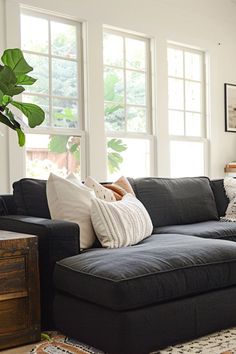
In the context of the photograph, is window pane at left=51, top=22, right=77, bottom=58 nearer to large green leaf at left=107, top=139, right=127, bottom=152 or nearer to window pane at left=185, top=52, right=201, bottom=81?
large green leaf at left=107, top=139, right=127, bottom=152

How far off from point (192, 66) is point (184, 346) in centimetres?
392

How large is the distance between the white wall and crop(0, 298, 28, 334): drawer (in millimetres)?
1672

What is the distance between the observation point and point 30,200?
3199 millimetres

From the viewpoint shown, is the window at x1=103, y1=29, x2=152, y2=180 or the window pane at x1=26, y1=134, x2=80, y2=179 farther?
the window at x1=103, y1=29, x2=152, y2=180

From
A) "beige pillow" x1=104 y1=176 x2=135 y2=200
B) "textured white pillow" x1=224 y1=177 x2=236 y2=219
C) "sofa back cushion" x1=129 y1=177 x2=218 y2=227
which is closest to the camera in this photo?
"beige pillow" x1=104 y1=176 x2=135 y2=200

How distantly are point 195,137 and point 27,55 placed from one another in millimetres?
2267

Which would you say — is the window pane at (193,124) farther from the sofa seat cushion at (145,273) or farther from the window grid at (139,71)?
the sofa seat cushion at (145,273)

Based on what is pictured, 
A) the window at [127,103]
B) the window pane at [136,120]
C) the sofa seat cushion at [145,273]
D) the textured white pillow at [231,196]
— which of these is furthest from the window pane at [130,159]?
the sofa seat cushion at [145,273]

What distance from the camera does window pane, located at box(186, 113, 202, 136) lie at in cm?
573

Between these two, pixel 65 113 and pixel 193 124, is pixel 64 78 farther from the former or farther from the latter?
pixel 193 124

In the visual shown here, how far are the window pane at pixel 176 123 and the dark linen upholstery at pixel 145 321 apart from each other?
302 centimetres

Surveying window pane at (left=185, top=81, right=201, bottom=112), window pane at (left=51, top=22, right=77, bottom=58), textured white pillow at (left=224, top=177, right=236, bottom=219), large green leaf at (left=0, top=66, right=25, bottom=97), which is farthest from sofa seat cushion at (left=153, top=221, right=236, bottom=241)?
window pane at (left=185, top=81, right=201, bottom=112)

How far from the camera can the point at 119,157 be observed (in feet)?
16.6

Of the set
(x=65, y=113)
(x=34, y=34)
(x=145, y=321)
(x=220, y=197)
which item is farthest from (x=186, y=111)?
(x=145, y=321)
